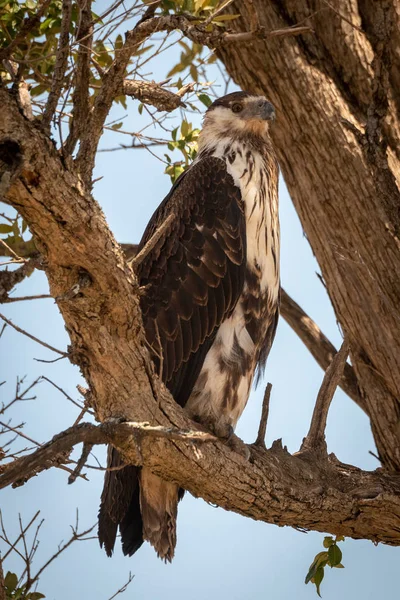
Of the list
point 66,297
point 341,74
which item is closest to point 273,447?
point 66,297

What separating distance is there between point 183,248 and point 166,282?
188 mm

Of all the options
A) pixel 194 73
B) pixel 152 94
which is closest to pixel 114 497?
pixel 152 94

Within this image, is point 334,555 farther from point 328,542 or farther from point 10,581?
point 10,581

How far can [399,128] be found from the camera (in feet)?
16.9

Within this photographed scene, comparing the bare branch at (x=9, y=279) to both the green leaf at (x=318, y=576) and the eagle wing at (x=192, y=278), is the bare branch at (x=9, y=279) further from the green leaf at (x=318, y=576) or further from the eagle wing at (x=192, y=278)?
the green leaf at (x=318, y=576)

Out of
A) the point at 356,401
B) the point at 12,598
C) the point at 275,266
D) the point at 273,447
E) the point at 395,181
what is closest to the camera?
the point at 12,598

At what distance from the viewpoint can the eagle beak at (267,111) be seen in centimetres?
480

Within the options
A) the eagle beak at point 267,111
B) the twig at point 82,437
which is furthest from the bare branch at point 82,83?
the eagle beak at point 267,111

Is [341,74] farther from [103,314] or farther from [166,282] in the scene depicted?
[103,314]

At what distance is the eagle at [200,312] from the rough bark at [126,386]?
0.33 meters

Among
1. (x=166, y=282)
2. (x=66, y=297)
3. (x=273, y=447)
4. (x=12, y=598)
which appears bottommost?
(x=12, y=598)

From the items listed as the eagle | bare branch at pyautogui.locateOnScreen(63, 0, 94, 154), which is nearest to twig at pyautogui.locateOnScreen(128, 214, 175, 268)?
bare branch at pyautogui.locateOnScreen(63, 0, 94, 154)

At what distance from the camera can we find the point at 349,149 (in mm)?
5023

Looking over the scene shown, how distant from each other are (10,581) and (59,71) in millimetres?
2390
